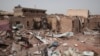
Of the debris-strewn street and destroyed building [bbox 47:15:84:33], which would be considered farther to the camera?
destroyed building [bbox 47:15:84:33]

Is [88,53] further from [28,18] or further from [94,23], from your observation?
[94,23]

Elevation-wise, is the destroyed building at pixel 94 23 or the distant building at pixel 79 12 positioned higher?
the distant building at pixel 79 12

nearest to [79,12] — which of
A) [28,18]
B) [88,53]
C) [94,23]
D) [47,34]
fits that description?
[94,23]

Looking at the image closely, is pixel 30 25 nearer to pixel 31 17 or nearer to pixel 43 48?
pixel 31 17

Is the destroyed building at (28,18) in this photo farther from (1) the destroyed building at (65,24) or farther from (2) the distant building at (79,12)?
(2) the distant building at (79,12)

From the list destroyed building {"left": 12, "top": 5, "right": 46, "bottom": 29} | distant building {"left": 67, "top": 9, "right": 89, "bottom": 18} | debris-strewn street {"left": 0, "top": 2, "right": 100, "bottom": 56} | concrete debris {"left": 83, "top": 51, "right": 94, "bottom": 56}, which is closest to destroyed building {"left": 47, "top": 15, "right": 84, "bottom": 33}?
debris-strewn street {"left": 0, "top": 2, "right": 100, "bottom": 56}

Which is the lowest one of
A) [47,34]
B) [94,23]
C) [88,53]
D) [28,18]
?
[94,23]

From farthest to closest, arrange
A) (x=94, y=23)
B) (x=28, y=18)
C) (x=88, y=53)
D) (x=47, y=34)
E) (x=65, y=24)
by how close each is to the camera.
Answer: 1. (x=94, y=23)
2. (x=28, y=18)
3. (x=65, y=24)
4. (x=47, y=34)
5. (x=88, y=53)

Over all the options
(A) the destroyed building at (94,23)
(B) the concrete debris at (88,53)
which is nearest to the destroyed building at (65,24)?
(A) the destroyed building at (94,23)

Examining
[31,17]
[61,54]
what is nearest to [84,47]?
[61,54]

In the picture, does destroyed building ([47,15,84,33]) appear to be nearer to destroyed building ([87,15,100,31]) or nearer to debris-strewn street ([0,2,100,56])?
debris-strewn street ([0,2,100,56])

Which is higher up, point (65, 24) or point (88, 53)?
point (88, 53)

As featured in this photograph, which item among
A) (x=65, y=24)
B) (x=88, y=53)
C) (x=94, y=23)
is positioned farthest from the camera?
(x=94, y=23)

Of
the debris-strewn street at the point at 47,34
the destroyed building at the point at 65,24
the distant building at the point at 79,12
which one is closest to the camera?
the debris-strewn street at the point at 47,34
